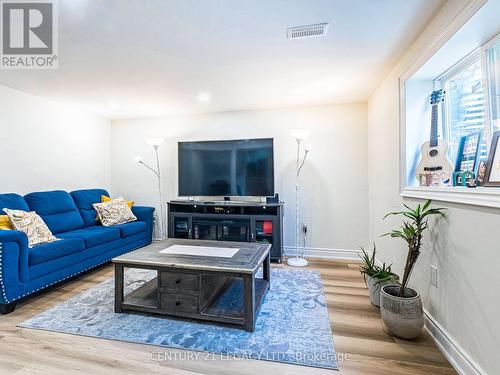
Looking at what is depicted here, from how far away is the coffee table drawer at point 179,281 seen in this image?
2025 mm

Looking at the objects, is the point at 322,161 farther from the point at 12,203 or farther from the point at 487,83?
the point at 12,203

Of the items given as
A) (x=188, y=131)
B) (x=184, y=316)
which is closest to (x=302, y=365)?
(x=184, y=316)

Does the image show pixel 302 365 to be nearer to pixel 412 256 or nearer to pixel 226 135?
pixel 412 256

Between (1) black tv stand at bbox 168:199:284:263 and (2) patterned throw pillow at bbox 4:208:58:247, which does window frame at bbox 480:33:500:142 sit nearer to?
(1) black tv stand at bbox 168:199:284:263

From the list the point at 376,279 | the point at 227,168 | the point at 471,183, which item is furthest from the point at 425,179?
the point at 227,168

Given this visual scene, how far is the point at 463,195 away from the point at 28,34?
3.28m

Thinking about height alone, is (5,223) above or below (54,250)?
above

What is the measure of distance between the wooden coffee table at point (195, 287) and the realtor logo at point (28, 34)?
1.84 m

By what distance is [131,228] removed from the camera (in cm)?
363

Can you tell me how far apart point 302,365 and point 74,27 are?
Answer: 2804mm

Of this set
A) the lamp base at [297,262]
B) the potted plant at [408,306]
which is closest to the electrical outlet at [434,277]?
the potted plant at [408,306]

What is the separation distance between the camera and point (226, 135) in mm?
4168

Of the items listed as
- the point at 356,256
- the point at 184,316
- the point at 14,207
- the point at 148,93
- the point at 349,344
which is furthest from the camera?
the point at 356,256

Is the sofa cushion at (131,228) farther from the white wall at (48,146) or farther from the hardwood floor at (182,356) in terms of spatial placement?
the hardwood floor at (182,356)
